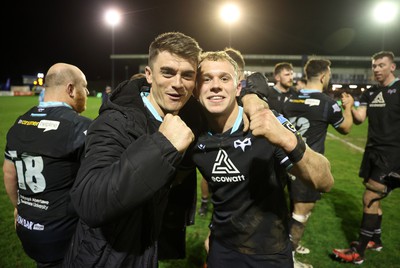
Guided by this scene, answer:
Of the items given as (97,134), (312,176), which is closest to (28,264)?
(97,134)

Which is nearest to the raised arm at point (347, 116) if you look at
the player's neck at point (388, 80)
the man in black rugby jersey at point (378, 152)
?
the man in black rugby jersey at point (378, 152)

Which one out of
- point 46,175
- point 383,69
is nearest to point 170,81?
point 46,175

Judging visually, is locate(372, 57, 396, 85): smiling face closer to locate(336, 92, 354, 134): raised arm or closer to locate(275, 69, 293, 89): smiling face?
locate(336, 92, 354, 134): raised arm

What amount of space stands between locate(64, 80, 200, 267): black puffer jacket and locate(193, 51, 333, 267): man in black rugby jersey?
1.84 ft

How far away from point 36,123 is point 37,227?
3.10 ft

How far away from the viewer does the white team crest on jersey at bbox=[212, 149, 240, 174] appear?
7.29 ft

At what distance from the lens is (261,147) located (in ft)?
7.13

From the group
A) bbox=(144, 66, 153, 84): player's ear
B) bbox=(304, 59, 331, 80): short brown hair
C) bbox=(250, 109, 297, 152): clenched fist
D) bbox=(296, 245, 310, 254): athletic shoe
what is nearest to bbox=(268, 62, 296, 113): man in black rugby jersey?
bbox=(304, 59, 331, 80): short brown hair

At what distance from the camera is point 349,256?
3.95 m

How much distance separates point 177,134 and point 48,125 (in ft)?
5.99

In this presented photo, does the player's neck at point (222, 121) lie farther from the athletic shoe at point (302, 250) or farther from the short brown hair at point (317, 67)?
the athletic shoe at point (302, 250)

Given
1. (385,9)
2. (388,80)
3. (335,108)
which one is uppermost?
(385,9)

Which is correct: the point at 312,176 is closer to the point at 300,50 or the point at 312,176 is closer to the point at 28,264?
the point at 28,264

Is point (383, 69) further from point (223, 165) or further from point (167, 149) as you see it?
point (167, 149)
